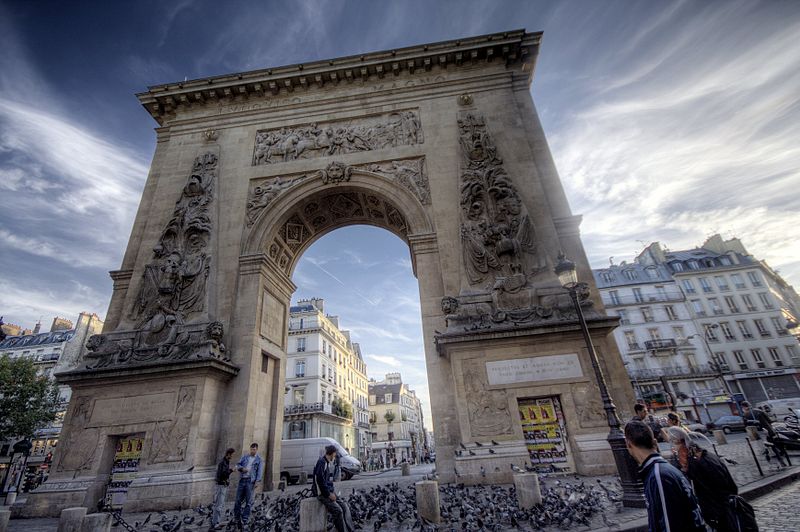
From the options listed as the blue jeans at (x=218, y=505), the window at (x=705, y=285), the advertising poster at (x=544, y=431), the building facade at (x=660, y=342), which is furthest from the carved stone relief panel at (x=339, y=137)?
the window at (x=705, y=285)

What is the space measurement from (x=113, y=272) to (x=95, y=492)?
7808 millimetres

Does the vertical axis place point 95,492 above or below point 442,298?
below

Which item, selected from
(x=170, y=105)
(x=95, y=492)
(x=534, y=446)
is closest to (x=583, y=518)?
(x=534, y=446)

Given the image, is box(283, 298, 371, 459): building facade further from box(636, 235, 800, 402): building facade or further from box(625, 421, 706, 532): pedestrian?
box(636, 235, 800, 402): building facade

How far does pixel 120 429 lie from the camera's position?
10609mm

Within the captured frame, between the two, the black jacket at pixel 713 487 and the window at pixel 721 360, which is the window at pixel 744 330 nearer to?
the window at pixel 721 360

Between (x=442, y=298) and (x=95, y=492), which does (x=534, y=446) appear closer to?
(x=442, y=298)

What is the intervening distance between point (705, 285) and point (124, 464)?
48731 mm

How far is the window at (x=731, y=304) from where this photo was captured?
3650cm

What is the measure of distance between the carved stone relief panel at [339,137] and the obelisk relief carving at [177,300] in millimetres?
3036

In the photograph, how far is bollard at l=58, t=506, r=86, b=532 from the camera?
5.68m

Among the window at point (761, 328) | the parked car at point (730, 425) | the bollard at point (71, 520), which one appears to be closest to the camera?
the bollard at point (71, 520)

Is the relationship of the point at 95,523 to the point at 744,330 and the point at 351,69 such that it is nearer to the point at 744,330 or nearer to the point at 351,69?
the point at 351,69

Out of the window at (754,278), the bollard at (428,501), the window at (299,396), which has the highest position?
the window at (754,278)
